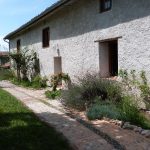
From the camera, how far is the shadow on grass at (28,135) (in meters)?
6.07

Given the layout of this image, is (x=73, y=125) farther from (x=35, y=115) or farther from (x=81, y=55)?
(x=81, y=55)

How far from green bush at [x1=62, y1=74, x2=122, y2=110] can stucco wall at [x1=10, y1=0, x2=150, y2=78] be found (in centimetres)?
77

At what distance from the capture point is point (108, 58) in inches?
479

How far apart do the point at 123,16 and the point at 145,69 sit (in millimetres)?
1871

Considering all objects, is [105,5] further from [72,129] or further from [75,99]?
[72,129]

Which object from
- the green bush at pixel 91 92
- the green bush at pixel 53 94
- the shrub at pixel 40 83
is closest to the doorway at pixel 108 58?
the green bush at pixel 91 92

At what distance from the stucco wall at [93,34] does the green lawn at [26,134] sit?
3.43 m

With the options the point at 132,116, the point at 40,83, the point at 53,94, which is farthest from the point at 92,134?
the point at 40,83

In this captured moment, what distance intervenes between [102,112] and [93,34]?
4.24 m

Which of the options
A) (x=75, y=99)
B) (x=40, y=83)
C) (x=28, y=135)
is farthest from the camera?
(x=40, y=83)

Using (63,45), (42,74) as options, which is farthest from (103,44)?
(42,74)

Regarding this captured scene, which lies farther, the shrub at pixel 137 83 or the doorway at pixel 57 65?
the doorway at pixel 57 65

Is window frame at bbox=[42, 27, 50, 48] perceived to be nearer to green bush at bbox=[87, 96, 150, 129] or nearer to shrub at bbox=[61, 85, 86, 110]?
shrub at bbox=[61, 85, 86, 110]

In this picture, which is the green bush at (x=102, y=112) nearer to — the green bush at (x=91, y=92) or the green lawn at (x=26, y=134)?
Result: the green bush at (x=91, y=92)
